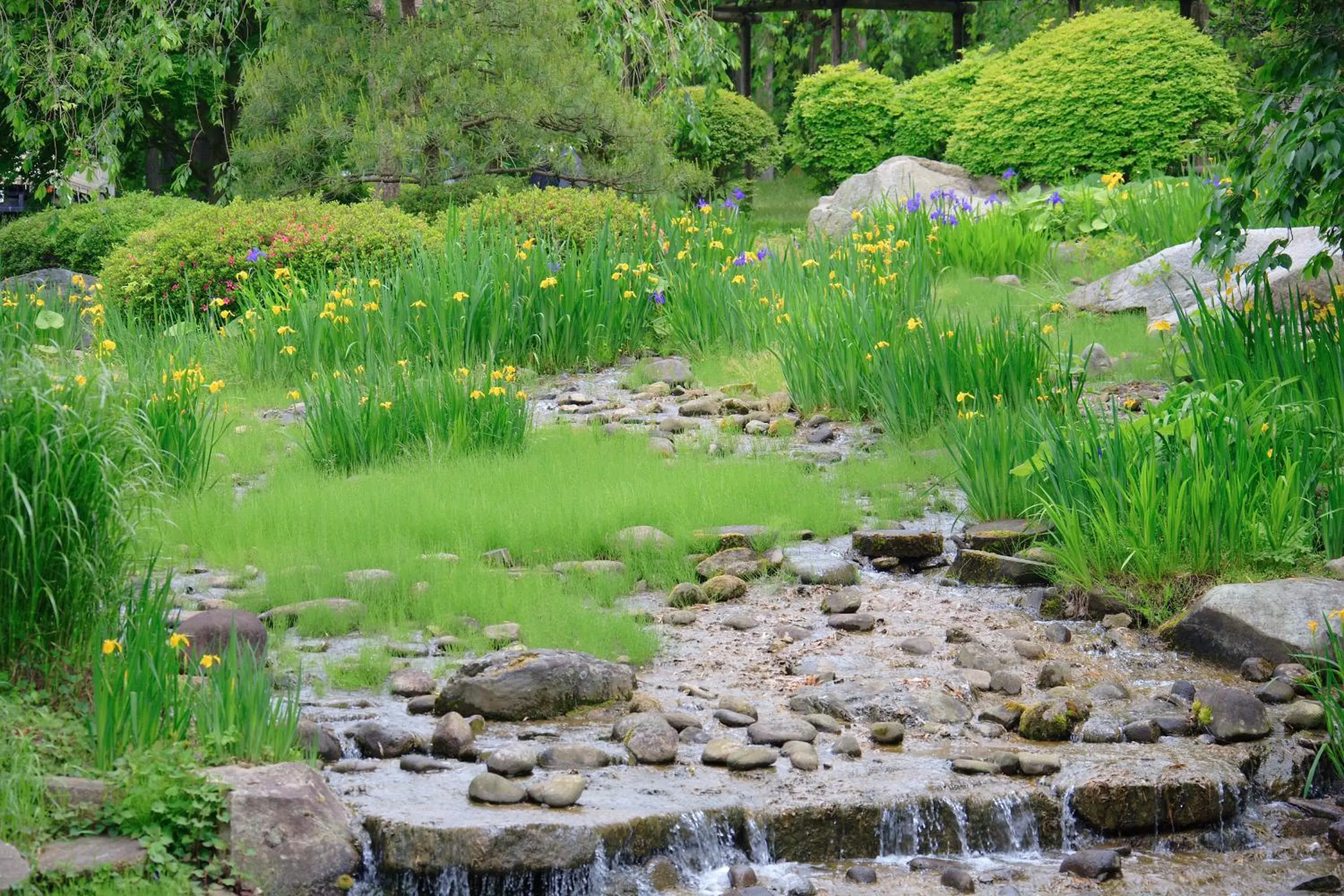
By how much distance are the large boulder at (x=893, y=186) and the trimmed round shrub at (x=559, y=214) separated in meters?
3.39

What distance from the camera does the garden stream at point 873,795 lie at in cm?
401

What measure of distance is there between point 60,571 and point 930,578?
12.1 feet

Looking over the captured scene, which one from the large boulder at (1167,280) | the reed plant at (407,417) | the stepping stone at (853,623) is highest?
the large boulder at (1167,280)

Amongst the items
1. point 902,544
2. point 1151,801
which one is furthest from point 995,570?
point 1151,801

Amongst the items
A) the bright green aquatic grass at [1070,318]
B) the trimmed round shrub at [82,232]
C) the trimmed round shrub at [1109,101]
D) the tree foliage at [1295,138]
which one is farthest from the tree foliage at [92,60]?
the trimmed round shrub at [1109,101]

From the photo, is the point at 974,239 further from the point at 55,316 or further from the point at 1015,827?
the point at 1015,827

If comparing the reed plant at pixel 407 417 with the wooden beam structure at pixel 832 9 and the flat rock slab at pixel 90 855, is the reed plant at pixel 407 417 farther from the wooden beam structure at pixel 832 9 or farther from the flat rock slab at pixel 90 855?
the wooden beam structure at pixel 832 9

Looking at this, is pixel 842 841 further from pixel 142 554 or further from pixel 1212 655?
pixel 142 554

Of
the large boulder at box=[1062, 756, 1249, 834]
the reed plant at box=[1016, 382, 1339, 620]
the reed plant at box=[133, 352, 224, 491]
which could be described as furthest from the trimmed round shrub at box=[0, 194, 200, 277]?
the large boulder at box=[1062, 756, 1249, 834]

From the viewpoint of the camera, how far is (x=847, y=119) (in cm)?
1966

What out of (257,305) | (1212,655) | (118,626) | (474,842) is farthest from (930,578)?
(257,305)

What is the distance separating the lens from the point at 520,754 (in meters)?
4.39

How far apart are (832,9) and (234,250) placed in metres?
14.0

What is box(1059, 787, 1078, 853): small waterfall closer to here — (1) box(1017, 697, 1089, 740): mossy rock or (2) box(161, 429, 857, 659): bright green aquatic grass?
(1) box(1017, 697, 1089, 740): mossy rock
